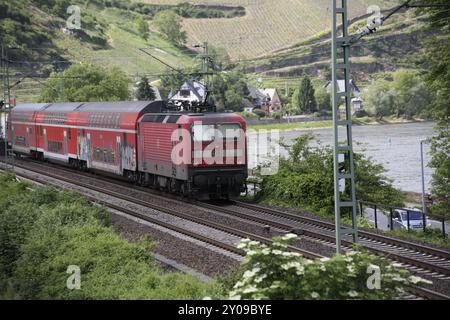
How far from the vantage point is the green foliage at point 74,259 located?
13.9 m

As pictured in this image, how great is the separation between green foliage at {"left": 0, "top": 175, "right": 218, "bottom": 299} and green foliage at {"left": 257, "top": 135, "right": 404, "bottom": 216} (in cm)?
902

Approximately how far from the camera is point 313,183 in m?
29.5

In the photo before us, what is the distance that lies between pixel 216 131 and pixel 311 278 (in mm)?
18641

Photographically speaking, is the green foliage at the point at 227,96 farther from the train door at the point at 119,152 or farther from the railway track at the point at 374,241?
the railway track at the point at 374,241

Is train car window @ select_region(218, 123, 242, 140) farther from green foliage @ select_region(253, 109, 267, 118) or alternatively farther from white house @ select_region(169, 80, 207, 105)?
green foliage @ select_region(253, 109, 267, 118)

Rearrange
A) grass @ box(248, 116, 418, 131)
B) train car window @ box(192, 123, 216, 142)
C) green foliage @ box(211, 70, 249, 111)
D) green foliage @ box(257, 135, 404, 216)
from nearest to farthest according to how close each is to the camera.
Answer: train car window @ box(192, 123, 216, 142) → green foliage @ box(257, 135, 404, 216) → green foliage @ box(211, 70, 249, 111) → grass @ box(248, 116, 418, 131)

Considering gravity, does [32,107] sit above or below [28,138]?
above

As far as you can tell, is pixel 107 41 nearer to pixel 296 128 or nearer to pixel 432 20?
pixel 296 128

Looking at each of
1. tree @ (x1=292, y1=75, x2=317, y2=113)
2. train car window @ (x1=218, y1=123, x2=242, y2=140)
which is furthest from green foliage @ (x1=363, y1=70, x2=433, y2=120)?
train car window @ (x1=218, y1=123, x2=242, y2=140)

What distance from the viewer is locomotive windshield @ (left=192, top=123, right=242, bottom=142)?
28.9 metres

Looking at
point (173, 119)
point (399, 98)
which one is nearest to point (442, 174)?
point (173, 119)

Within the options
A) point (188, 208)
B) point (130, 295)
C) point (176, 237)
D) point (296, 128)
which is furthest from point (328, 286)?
point (296, 128)

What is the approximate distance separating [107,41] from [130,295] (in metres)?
169

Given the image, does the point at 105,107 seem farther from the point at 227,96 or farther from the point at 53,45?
the point at 53,45
